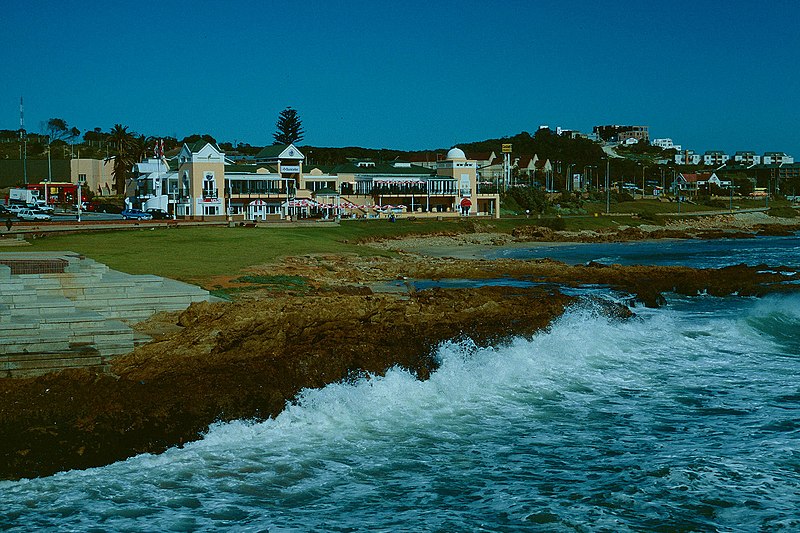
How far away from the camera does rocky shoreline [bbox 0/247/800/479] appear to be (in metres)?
12.4

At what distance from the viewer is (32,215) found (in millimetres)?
62438

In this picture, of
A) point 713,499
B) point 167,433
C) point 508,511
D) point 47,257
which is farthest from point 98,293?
point 713,499

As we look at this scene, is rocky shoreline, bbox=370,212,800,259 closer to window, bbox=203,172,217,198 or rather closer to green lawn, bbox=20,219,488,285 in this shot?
green lawn, bbox=20,219,488,285

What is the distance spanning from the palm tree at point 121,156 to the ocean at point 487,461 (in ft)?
294

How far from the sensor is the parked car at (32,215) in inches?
2401

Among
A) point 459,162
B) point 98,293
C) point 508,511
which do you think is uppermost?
point 459,162

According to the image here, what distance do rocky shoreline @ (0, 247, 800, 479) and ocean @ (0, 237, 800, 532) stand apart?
43 cm

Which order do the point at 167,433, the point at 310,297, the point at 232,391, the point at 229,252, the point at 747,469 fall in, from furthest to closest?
the point at 229,252
the point at 310,297
the point at 232,391
the point at 167,433
the point at 747,469

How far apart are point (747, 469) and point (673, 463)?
100 cm

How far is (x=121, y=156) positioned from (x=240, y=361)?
89813 mm

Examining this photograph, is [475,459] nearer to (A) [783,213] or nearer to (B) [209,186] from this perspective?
(B) [209,186]

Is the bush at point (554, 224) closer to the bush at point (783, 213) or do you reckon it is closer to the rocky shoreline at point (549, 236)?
the rocky shoreline at point (549, 236)

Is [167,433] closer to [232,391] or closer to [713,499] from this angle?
[232,391]

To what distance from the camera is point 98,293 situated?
18312 mm
